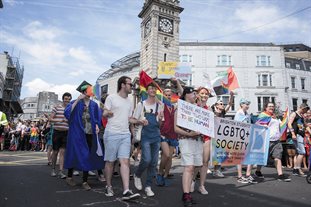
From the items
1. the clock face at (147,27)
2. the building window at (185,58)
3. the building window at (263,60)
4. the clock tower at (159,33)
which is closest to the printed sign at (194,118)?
the clock tower at (159,33)

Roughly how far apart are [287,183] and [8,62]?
54.3 meters

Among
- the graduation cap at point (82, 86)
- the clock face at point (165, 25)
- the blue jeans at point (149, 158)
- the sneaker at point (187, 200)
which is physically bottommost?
the sneaker at point (187, 200)

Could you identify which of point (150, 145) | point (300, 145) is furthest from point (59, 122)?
point (300, 145)

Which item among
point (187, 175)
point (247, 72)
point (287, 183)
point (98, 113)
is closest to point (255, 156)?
point (287, 183)

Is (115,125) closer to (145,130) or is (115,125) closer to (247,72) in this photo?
(145,130)

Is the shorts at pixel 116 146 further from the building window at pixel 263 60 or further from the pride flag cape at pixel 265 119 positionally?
the building window at pixel 263 60

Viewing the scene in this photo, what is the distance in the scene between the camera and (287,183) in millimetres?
5938

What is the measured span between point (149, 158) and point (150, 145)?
30cm

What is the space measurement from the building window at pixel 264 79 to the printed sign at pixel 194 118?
43895 millimetres

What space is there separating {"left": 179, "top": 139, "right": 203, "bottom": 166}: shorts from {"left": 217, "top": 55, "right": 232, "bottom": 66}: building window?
42445mm

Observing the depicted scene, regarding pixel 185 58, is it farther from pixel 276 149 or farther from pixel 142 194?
pixel 142 194

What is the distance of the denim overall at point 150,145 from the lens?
15.0 feet

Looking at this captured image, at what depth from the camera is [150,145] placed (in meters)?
4.78

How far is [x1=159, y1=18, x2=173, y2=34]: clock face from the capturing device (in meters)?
36.8
